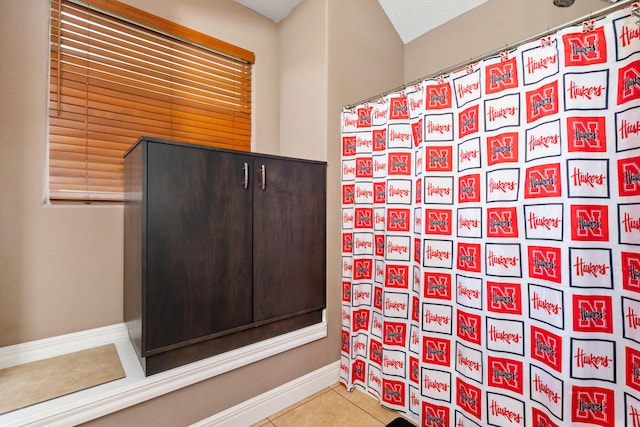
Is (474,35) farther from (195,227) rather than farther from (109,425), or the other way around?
(109,425)

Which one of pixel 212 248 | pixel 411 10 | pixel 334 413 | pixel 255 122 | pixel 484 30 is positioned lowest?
pixel 334 413

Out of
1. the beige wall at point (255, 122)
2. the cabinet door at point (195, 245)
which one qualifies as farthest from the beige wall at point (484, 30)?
the cabinet door at point (195, 245)

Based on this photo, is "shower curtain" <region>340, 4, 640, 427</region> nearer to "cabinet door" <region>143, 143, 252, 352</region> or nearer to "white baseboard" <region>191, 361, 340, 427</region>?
"white baseboard" <region>191, 361, 340, 427</region>

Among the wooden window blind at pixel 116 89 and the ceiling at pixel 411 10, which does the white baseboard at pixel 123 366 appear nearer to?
the wooden window blind at pixel 116 89

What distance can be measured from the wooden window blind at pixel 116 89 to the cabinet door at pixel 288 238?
2.25 ft

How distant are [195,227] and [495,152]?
4.37 feet

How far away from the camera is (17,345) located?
1.36 m

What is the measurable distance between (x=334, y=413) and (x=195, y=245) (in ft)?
3.95

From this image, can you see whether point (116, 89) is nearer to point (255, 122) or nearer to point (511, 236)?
point (255, 122)

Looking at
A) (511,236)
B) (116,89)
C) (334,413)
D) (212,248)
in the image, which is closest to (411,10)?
(511,236)

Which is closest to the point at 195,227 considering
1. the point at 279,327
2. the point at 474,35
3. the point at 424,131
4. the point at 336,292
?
the point at 279,327

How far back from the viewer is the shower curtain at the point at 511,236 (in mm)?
942

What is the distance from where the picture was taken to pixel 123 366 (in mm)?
1289

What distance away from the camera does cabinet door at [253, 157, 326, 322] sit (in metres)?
1.52
